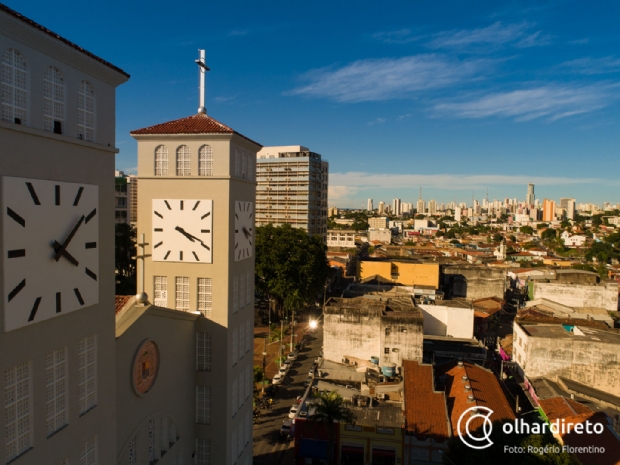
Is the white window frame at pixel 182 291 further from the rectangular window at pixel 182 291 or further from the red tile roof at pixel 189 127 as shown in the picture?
the red tile roof at pixel 189 127

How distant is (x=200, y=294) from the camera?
14.3 m

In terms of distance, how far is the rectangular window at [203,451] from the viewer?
48.0 feet

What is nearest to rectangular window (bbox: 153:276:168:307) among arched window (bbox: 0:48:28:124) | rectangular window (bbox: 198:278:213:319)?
rectangular window (bbox: 198:278:213:319)

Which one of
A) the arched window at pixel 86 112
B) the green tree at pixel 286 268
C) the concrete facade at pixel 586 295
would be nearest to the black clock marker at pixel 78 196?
the arched window at pixel 86 112

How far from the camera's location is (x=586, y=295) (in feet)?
144

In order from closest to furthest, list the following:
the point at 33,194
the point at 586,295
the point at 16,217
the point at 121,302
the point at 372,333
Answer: the point at 16,217 → the point at 33,194 → the point at 121,302 → the point at 372,333 → the point at 586,295

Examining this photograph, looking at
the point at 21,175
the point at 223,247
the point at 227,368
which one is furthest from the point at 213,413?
the point at 21,175

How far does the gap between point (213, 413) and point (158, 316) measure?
4.27 m

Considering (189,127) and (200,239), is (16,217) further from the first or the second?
(189,127)

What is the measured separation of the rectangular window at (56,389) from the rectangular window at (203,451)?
291 inches

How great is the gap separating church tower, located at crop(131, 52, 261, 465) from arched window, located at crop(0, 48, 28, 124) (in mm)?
6837

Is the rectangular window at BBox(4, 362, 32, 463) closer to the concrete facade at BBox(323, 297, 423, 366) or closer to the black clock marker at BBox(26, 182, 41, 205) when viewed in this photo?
the black clock marker at BBox(26, 182, 41, 205)

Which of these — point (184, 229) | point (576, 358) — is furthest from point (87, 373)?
point (576, 358)

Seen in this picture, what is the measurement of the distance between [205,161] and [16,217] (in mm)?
7630
